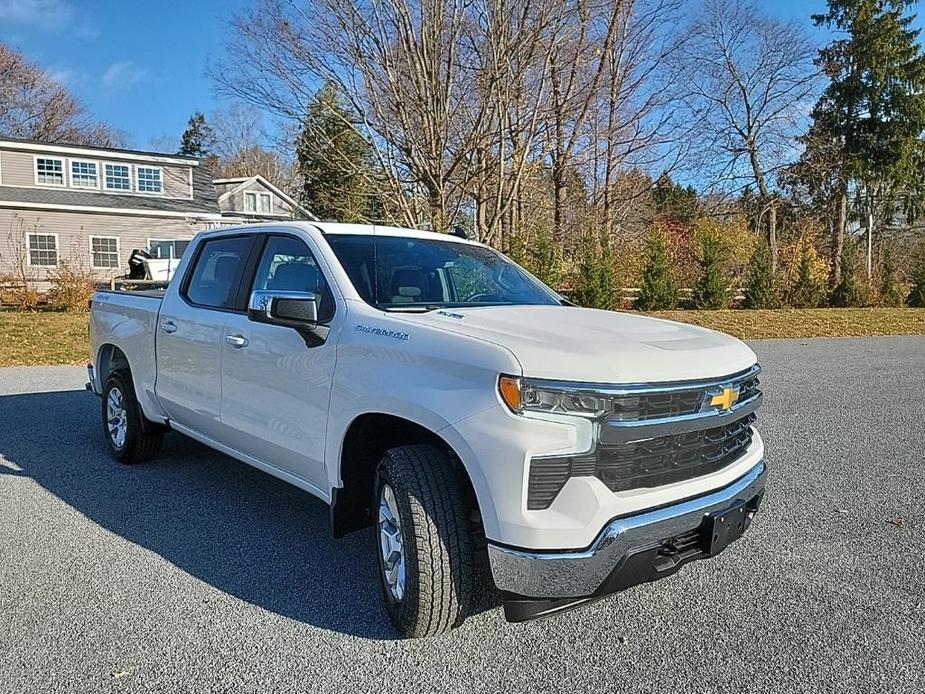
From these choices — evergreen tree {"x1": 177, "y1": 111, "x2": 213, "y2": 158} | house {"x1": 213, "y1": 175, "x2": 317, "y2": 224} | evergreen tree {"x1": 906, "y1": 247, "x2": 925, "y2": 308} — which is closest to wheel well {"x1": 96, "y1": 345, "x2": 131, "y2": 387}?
evergreen tree {"x1": 906, "y1": 247, "x2": 925, "y2": 308}

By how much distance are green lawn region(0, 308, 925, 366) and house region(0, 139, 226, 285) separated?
11598mm

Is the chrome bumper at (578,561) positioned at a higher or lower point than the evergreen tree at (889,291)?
lower

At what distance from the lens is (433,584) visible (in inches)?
110

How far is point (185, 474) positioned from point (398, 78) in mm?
13874

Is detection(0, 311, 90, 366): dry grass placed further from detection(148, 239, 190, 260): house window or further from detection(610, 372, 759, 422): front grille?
detection(148, 239, 190, 260): house window

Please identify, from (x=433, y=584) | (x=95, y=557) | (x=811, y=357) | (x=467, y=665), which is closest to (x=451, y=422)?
(x=433, y=584)

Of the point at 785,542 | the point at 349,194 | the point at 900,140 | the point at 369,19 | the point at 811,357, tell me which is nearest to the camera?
the point at 785,542

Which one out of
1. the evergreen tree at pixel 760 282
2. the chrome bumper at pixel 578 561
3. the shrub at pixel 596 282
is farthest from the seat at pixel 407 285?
A: the evergreen tree at pixel 760 282

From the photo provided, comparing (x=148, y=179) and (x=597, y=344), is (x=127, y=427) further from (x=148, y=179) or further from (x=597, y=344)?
(x=148, y=179)

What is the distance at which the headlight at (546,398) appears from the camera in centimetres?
258

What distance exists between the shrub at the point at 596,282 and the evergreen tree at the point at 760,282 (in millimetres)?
5895

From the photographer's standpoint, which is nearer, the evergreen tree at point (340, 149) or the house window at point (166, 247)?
the evergreen tree at point (340, 149)

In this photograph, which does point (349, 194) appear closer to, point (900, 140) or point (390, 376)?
point (390, 376)

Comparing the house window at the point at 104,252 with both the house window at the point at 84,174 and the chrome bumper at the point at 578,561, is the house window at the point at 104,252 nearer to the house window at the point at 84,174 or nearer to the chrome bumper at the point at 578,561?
the house window at the point at 84,174
